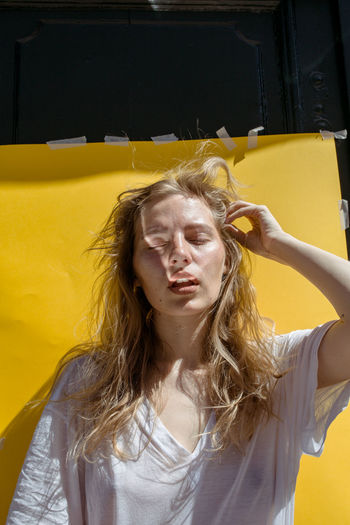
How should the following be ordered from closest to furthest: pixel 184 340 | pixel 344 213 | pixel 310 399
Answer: pixel 310 399 < pixel 184 340 < pixel 344 213

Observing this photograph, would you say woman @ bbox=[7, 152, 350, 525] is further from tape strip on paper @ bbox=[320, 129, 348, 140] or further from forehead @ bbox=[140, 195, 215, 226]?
tape strip on paper @ bbox=[320, 129, 348, 140]

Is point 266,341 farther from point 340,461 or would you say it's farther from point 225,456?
point 340,461

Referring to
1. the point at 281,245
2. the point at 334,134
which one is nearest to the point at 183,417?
the point at 281,245

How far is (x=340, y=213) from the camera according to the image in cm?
161

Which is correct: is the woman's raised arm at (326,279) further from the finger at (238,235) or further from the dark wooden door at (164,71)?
the dark wooden door at (164,71)

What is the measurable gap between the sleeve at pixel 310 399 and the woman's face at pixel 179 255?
30cm

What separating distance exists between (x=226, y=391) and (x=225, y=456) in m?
0.17

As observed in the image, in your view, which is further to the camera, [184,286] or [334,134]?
[334,134]

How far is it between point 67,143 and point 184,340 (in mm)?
876

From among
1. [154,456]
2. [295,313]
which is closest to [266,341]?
[295,313]

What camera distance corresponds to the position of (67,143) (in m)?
1.62

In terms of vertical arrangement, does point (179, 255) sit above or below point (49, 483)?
above

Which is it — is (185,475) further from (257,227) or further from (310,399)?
(257,227)

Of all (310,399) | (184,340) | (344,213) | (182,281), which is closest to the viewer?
(310,399)
